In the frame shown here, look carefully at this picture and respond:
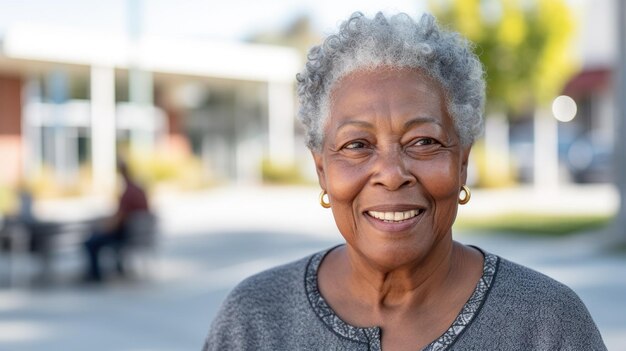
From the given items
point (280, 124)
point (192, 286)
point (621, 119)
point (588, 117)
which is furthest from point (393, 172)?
point (588, 117)

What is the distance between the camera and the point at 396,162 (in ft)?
5.70

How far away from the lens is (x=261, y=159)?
107ft

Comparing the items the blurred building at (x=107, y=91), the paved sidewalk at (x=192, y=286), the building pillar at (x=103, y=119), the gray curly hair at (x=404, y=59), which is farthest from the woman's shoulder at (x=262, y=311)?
the building pillar at (x=103, y=119)

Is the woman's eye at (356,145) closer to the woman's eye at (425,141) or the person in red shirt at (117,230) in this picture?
the woman's eye at (425,141)

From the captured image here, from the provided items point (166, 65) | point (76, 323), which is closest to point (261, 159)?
point (166, 65)

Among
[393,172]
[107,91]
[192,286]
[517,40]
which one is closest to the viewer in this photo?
[393,172]

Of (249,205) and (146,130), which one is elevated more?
(146,130)

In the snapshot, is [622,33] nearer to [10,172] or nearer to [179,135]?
[10,172]

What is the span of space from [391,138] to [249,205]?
2254 centimetres

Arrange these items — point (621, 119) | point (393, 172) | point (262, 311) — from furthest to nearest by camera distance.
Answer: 1. point (621, 119)
2. point (262, 311)
3. point (393, 172)

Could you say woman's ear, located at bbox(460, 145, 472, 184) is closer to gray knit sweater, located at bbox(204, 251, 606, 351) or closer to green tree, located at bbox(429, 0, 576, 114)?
gray knit sweater, located at bbox(204, 251, 606, 351)

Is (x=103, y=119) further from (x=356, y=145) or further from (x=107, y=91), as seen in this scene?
(x=356, y=145)

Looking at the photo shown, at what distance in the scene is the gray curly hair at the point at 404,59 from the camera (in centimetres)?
176

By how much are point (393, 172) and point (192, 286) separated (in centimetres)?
871
